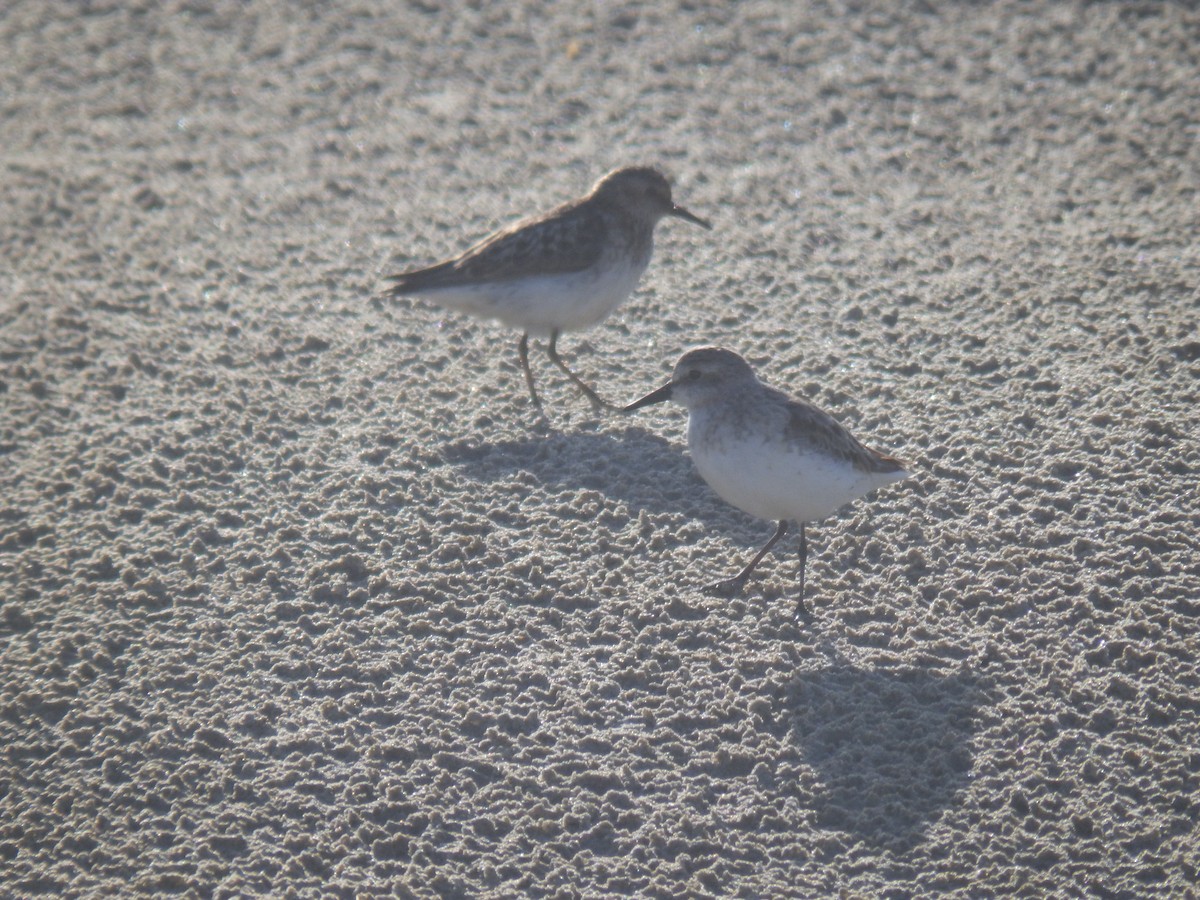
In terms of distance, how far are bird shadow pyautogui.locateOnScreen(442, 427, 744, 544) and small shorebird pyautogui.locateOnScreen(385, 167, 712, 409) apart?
28 cm

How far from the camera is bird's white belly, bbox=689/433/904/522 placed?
14.3 feet

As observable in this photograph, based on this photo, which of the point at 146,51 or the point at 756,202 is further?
the point at 146,51

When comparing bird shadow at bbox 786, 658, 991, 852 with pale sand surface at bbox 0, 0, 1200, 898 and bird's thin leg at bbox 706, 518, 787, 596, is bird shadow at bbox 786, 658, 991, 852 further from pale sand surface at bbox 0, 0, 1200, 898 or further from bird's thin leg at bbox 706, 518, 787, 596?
bird's thin leg at bbox 706, 518, 787, 596

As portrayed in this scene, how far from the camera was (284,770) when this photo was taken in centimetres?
393

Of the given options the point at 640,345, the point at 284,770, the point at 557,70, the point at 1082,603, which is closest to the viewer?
the point at 284,770

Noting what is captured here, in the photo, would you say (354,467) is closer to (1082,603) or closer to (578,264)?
(578,264)

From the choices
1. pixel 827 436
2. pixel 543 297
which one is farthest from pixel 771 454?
pixel 543 297

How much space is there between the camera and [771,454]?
4.37 m

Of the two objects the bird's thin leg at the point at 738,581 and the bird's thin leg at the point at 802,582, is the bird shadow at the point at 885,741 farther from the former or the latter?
the bird's thin leg at the point at 738,581

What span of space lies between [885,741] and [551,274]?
8.99 ft

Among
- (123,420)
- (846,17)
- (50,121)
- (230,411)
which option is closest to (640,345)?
(230,411)

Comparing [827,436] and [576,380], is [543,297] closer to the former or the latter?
[576,380]

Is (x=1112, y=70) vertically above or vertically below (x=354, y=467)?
above

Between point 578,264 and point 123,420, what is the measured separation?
7.07 ft
